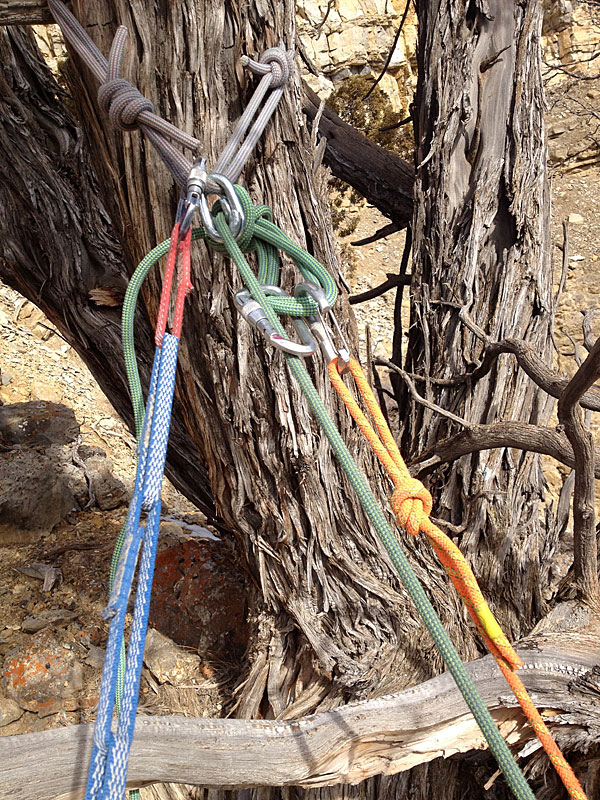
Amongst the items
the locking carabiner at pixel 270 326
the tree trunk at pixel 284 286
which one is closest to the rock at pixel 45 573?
the tree trunk at pixel 284 286

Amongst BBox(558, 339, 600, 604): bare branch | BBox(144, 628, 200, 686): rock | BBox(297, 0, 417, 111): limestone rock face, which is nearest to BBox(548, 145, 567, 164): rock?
BBox(297, 0, 417, 111): limestone rock face

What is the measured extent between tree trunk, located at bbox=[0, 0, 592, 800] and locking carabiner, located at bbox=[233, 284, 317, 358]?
11.5 inches

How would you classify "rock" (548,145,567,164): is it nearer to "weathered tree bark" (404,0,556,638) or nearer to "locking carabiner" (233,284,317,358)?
"weathered tree bark" (404,0,556,638)

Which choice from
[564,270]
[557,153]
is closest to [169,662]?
[564,270]

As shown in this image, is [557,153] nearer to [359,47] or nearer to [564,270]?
[359,47]

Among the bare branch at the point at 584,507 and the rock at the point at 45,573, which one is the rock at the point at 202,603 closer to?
the rock at the point at 45,573

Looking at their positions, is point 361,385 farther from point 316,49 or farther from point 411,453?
point 316,49

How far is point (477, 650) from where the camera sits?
5.73ft

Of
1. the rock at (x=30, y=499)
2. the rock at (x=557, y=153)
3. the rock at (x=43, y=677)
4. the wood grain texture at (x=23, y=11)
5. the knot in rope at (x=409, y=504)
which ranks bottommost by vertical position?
the rock at (x=43, y=677)

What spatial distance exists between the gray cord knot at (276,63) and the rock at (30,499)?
2065 mm

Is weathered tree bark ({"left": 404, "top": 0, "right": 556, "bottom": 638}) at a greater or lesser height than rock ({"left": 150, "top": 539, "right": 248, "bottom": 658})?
greater

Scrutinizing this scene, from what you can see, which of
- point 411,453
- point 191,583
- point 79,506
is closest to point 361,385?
point 411,453

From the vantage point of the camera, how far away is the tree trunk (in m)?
1.31

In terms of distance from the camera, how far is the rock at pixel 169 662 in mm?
1870
